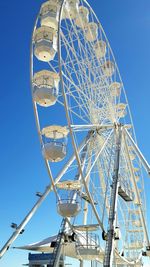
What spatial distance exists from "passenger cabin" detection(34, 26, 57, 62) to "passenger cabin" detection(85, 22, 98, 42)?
14.2ft

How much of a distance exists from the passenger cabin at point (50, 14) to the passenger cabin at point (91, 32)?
10.8 ft

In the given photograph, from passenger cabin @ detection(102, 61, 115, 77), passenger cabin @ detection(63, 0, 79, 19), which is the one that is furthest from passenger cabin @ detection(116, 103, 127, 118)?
passenger cabin @ detection(63, 0, 79, 19)

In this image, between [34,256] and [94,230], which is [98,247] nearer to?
[94,230]

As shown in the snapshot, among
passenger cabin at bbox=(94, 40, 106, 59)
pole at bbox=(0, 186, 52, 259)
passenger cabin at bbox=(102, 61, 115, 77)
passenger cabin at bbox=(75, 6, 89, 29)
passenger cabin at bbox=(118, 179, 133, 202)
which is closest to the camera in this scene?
pole at bbox=(0, 186, 52, 259)

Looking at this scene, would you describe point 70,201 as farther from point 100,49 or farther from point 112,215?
point 100,49

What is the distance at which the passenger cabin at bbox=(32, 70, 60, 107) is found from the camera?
14.5 m

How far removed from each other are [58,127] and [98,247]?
6.96 metres

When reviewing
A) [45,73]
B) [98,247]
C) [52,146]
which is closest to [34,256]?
[98,247]

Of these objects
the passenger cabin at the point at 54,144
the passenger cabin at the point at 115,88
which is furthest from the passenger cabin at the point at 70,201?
the passenger cabin at the point at 115,88

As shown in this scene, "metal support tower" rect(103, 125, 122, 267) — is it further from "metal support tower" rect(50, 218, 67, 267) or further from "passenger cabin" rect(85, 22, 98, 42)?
"passenger cabin" rect(85, 22, 98, 42)

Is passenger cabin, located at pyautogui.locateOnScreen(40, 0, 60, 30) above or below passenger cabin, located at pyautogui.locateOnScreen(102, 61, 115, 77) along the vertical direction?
below

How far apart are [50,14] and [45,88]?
3.97 meters

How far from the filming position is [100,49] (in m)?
20.8

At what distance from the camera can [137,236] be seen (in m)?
27.5
